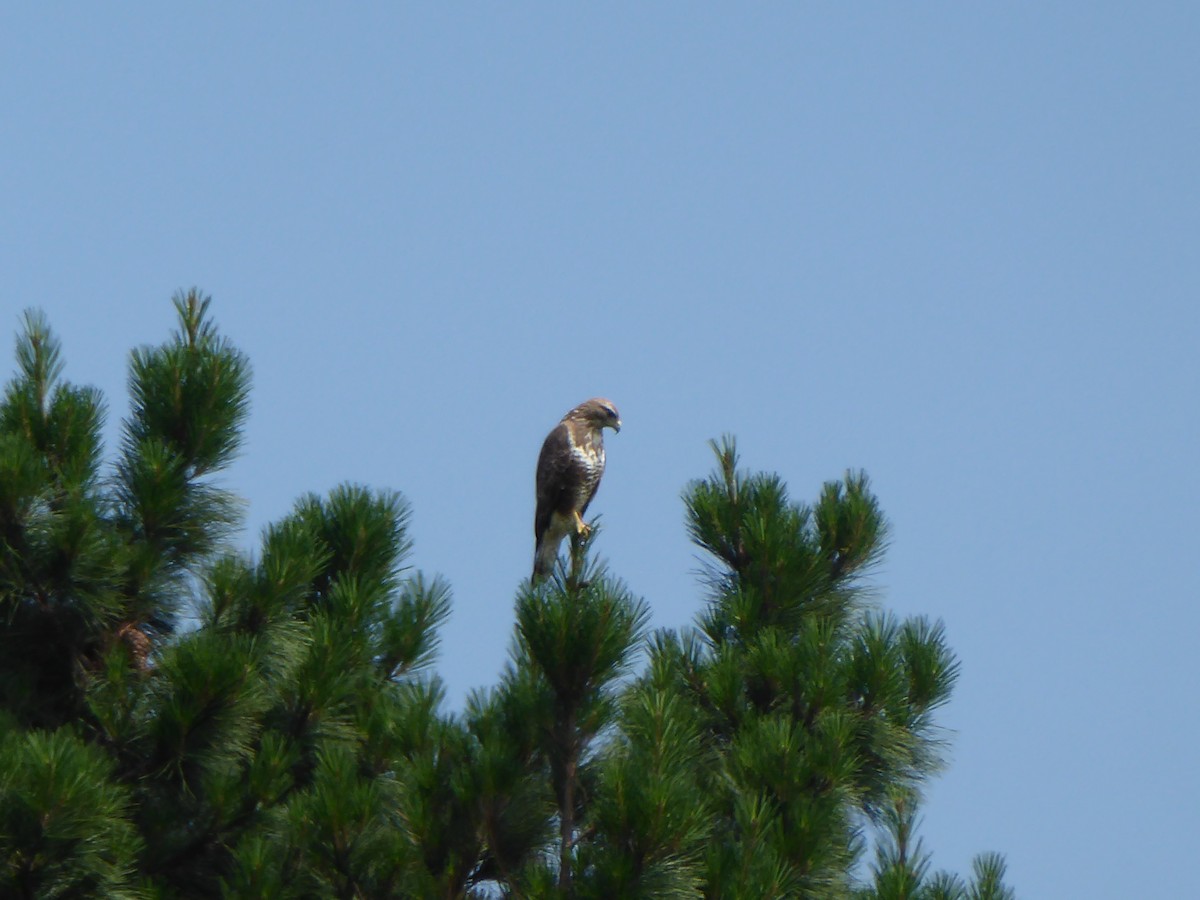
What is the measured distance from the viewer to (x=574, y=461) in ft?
33.8

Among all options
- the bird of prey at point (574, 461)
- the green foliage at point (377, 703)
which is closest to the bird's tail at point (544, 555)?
the bird of prey at point (574, 461)

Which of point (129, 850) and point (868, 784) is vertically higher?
point (868, 784)

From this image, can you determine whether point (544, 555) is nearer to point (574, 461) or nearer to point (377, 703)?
point (574, 461)

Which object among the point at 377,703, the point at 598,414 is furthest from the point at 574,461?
the point at 377,703

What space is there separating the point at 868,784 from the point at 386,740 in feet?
6.44

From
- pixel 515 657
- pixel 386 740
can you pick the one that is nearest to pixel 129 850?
pixel 386 740

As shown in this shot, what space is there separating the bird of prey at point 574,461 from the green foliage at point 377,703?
186 cm

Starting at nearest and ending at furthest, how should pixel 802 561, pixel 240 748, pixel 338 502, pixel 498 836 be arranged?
pixel 498 836 → pixel 240 748 → pixel 802 561 → pixel 338 502

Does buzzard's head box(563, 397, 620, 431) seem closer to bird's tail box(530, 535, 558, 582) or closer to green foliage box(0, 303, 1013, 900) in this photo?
bird's tail box(530, 535, 558, 582)

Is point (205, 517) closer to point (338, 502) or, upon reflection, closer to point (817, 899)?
point (338, 502)

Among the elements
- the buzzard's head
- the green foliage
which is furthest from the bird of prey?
the green foliage

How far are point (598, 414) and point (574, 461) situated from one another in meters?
0.30

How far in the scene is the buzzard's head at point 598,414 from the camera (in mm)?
10359

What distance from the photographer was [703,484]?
27.0ft
